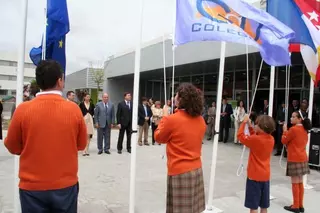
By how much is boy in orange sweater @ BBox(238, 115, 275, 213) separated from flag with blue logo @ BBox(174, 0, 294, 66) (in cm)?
112

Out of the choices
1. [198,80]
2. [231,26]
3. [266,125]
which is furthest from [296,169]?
[198,80]

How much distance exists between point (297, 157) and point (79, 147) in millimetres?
3644

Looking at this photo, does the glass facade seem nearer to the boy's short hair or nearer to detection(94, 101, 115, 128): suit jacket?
detection(94, 101, 115, 128): suit jacket

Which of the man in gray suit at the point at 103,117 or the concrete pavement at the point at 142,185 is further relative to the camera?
the man in gray suit at the point at 103,117

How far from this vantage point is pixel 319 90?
11.7 m

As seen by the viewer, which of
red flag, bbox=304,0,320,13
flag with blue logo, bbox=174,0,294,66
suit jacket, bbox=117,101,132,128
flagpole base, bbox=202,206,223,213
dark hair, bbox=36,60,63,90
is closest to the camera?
dark hair, bbox=36,60,63,90

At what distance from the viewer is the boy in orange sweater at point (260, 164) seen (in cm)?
397

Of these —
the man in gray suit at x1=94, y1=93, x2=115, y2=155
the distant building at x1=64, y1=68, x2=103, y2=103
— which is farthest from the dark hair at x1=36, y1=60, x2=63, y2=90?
the distant building at x1=64, y1=68, x2=103, y2=103

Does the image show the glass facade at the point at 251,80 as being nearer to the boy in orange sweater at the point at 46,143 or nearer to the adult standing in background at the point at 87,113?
the adult standing in background at the point at 87,113

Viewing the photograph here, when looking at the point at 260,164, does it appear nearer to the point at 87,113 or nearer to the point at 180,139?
the point at 180,139

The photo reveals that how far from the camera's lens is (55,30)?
3.95m

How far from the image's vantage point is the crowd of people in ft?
7.59

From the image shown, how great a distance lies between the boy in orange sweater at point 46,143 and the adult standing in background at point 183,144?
3.20 feet

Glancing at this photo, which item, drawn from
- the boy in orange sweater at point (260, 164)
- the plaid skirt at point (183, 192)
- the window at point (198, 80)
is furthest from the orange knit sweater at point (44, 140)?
the window at point (198, 80)
